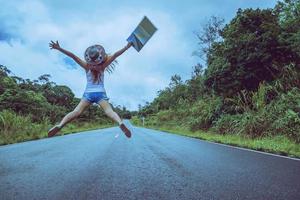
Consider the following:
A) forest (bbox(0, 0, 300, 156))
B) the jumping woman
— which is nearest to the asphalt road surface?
the jumping woman

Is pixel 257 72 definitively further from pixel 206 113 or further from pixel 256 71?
pixel 206 113

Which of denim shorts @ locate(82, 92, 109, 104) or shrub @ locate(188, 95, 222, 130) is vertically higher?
shrub @ locate(188, 95, 222, 130)

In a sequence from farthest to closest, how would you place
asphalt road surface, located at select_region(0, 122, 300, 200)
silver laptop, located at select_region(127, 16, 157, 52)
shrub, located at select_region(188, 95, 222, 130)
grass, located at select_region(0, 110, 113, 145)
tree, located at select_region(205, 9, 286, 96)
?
1. shrub, located at select_region(188, 95, 222, 130)
2. tree, located at select_region(205, 9, 286, 96)
3. grass, located at select_region(0, 110, 113, 145)
4. asphalt road surface, located at select_region(0, 122, 300, 200)
5. silver laptop, located at select_region(127, 16, 157, 52)

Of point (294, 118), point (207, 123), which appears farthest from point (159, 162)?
point (207, 123)

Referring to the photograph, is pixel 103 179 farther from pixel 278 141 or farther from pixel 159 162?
pixel 278 141

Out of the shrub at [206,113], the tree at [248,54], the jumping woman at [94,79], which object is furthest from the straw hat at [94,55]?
the shrub at [206,113]

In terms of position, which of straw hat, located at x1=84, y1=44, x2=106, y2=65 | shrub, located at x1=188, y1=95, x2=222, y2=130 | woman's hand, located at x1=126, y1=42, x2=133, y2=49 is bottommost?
straw hat, located at x1=84, y1=44, x2=106, y2=65

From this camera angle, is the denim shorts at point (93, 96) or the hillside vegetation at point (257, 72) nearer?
the denim shorts at point (93, 96)

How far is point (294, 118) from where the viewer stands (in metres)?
12.8

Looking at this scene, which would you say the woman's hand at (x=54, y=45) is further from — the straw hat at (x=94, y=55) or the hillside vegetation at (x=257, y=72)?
the hillside vegetation at (x=257, y=72)

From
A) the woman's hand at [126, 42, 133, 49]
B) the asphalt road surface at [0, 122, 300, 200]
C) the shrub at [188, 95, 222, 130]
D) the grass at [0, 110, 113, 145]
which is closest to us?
the woman's hand at [126, 42, 133, 49]

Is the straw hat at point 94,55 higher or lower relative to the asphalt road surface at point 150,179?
higher

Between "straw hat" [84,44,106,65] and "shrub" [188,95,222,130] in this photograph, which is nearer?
"straw hat" [84,44,106,65]

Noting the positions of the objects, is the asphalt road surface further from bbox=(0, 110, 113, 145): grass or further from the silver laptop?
bbox=(0, 110, 113, 145): grass
